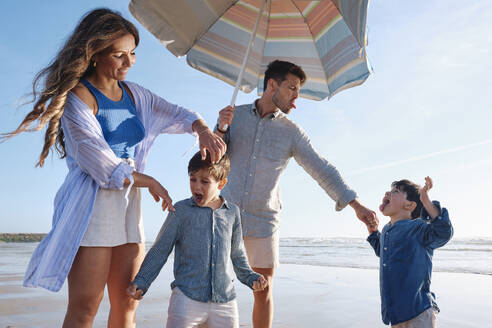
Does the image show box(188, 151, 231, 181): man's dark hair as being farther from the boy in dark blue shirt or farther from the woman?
the boy in dark blue shirt

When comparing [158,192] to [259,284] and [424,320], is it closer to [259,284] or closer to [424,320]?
[259,284]

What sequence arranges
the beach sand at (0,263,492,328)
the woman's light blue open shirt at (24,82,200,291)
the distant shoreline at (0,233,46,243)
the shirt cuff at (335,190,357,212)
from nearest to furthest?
the woman's light blue open shirt at (24,82,200,291), the shirt cuff at (335,190,357,212), the beach sand at (0,263,492,328), the distant shoreline at (0,233,46,243)

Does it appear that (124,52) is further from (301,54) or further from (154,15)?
(301,54)

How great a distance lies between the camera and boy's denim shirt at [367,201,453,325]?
313 cm

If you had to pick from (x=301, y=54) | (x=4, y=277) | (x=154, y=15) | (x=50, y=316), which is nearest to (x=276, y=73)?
(x=301, y=54)

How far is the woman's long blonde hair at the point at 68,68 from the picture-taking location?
2.04 m

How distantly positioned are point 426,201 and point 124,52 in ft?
7.80

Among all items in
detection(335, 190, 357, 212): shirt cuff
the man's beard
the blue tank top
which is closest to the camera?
the blue tank top

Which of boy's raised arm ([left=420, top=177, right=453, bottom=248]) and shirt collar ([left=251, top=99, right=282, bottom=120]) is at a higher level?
shirt collar ([left=251, top=99, right=282, bottom=120])

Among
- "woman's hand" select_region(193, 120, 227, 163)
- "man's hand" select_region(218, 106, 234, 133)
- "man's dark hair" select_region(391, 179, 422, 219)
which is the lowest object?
"man's dark hair" select_region(391, 179, 422, 219)

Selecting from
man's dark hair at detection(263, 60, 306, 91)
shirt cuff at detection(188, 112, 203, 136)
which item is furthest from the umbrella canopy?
shirt cuff at detection(188, 112, 203, 136)

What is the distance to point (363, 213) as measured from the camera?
10.2 ft

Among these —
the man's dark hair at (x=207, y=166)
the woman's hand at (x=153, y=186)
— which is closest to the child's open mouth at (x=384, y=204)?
the man's dark hair at (x=207, y=166)

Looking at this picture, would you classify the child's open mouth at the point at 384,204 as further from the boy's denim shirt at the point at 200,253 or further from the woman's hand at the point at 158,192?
the woman's hand at the point at 158,192
